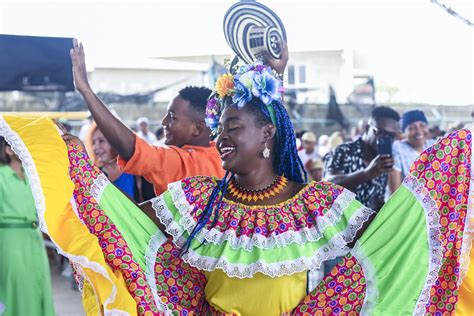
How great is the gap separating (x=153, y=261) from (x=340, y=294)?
82 cm

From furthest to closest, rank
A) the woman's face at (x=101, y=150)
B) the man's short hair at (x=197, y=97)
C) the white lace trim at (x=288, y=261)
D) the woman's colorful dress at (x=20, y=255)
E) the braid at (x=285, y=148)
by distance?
the woman's colorful dress at (x=20, y=255) < the woman's face at (x=101, y=150) < the man's short hair at (x=197, y=97) < the braid at (x=285, y=148) < the white lace trim at (x=288, y=261)

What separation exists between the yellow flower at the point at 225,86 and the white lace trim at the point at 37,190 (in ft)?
2.72

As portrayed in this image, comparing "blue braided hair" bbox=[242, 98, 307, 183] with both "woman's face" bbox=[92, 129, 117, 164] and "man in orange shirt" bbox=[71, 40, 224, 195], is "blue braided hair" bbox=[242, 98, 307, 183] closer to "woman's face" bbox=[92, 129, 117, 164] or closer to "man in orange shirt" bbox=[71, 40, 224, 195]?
"man in orange shirt" bbox=[71, 40, 224, 195]

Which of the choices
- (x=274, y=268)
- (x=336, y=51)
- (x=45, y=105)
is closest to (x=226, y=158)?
(x=274, y=268)

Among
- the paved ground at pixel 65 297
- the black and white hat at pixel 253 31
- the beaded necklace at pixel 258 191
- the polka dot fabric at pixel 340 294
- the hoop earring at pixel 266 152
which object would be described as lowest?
the paved ground at pixel 65 297

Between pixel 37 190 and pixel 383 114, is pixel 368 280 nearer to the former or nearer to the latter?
pixel 37 190

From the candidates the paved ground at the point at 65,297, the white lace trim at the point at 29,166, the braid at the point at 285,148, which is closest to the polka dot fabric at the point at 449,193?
the braid at the point at 285,148

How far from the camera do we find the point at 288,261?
133 inches

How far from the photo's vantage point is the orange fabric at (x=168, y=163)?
167 inches

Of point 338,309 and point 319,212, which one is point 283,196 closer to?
point 319,212

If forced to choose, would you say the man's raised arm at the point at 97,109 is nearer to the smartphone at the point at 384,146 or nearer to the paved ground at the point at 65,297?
the smartphone at the point at 384,146

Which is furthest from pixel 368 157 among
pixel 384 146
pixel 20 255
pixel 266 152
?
pixel 266 152

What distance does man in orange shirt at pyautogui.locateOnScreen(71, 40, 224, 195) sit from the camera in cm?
397

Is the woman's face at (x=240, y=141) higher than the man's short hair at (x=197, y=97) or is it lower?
lower
